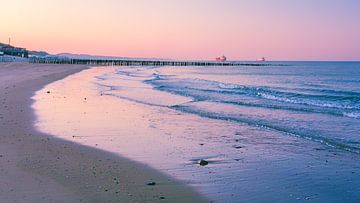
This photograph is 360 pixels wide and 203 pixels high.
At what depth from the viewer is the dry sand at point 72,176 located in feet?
23.1

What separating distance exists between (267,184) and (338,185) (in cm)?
132

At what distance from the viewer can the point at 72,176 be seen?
26.8 feet

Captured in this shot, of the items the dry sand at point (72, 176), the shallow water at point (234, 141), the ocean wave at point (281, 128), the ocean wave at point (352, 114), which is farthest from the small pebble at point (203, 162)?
the ocean wave at point (352, 114)

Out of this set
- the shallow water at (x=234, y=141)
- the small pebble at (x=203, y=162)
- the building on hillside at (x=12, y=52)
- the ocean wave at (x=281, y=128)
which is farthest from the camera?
the building on hillside at (x=12, y=52)

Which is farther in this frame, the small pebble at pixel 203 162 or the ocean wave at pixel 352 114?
the ocean wave at pixel 352 114

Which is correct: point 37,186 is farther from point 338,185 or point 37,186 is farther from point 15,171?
point 338,185

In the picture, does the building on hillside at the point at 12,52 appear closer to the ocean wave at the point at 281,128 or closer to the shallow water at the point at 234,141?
the shallow water at the point at 234,141

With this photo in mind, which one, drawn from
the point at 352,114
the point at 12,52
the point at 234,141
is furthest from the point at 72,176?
the point at 12,52

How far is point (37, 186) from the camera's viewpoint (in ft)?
24.3

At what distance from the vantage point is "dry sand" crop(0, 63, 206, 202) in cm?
704

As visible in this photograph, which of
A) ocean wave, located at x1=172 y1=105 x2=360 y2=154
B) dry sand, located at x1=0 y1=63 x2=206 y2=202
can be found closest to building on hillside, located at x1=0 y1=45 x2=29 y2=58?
ocean wave, located at x1=172 y1=105 x2=360 y2=154

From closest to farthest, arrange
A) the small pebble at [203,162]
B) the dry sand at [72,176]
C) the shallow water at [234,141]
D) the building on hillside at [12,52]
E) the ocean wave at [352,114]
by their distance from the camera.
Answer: the dry sand at [72,176] < the shallow water at [234,141] < the small pebble at [203,162] < the ocean wave at [352,114] < the building on hillside at [12,52]

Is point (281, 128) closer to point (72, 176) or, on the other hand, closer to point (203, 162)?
point (203, 162)

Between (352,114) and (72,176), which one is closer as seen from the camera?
(72,176)
